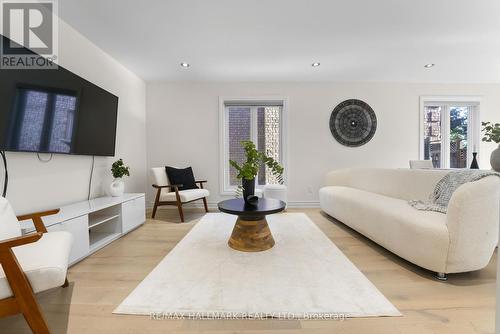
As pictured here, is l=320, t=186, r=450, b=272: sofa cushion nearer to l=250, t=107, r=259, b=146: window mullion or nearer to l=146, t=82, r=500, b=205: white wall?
l=146, t=82, r=500, b=205: white wall

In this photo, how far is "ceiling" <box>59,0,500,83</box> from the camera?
7.03ft

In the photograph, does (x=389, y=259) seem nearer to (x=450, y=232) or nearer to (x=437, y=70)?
(x=450, y=232)

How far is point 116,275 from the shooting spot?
1787 millimetres

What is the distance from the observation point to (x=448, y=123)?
435 centimetres

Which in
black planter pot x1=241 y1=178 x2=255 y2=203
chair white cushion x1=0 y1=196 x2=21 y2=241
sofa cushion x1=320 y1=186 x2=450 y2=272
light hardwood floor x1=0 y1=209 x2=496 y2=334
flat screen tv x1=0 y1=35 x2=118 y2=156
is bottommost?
light hardwood floor x1=0 y1=209 x2=496 y2=334

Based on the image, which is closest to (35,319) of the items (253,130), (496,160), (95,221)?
(95,221)

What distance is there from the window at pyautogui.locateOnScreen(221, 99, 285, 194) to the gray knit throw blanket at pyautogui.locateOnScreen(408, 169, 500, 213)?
7.84 feet

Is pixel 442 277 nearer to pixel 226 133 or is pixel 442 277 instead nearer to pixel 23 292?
pixel 23 292

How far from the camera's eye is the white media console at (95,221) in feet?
6.11

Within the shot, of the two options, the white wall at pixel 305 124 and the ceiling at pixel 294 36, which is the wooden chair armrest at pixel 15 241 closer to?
the ceiling at pixel 294 36

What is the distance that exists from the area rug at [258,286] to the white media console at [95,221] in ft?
2.48

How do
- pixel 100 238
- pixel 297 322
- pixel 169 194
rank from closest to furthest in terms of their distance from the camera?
pixel 297 322, pixel 100 238, pixel 169 194

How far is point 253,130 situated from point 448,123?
12.3ft

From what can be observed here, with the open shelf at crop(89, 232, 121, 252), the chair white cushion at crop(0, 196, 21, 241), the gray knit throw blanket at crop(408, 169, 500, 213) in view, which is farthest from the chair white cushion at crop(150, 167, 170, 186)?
the gray knit throw blanket at crop(408, 169, 500, 213)
